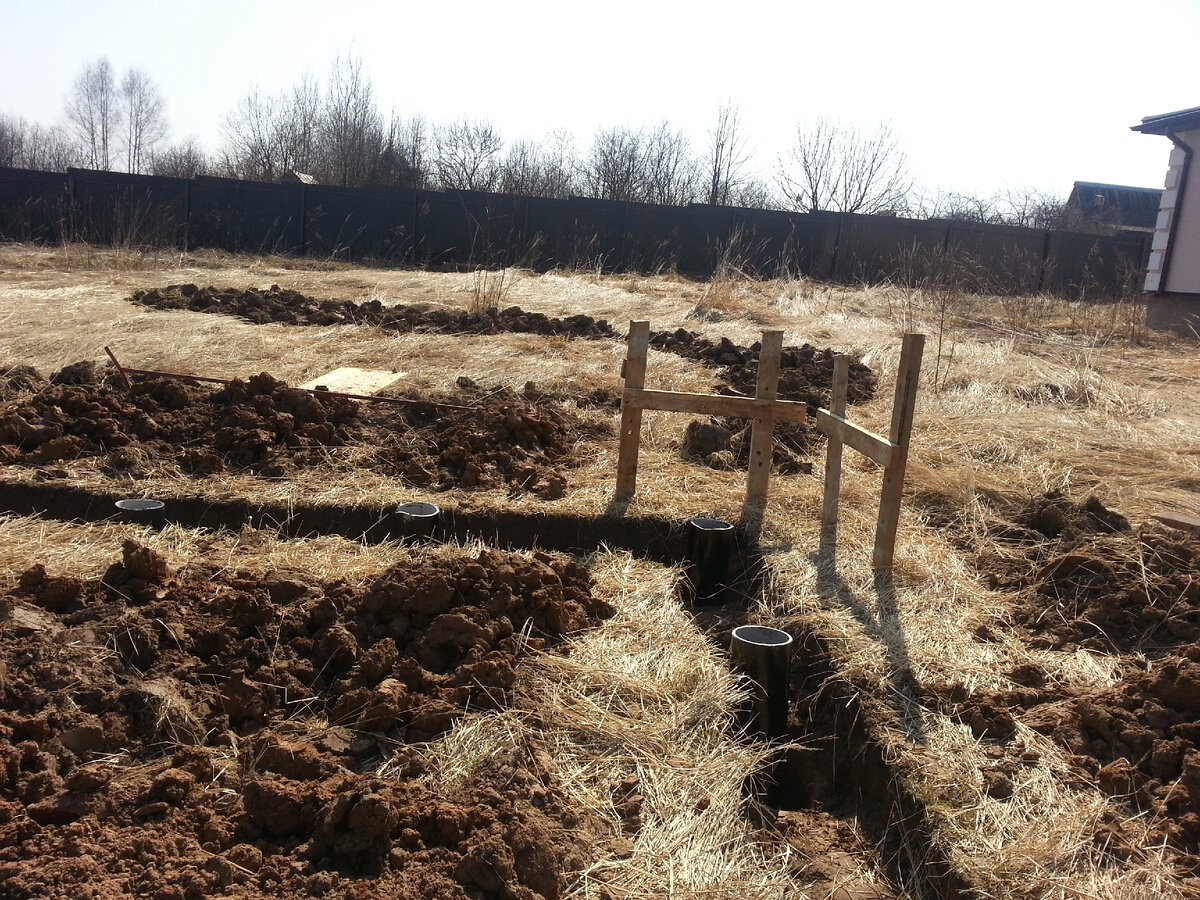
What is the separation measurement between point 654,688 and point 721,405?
85.7 inches

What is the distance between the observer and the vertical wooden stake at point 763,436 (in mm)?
5531

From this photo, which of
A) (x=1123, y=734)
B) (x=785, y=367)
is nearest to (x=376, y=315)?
(x=785, y=367)

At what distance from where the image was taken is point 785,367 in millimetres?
9211

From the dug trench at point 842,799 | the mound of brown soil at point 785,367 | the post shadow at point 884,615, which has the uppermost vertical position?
the mound of brown soil at point 785,367

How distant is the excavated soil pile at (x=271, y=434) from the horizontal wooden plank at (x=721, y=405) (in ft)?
2.64

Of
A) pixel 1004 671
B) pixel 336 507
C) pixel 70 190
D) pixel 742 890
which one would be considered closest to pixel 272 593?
pixel 336 507

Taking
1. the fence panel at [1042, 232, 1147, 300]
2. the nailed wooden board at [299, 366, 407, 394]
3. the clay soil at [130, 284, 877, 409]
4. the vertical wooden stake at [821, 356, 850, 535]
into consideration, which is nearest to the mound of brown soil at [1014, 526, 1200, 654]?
the vertical wooden stake at [821, 356, 850, 535]

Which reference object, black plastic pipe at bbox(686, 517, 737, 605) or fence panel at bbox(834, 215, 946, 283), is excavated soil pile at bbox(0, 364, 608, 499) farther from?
fence panel at bbox(834, 215, 946, 283)

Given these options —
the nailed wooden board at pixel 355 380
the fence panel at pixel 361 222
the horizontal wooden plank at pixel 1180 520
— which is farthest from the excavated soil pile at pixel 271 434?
the fence panel at pixel 361 222

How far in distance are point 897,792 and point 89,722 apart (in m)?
2.68

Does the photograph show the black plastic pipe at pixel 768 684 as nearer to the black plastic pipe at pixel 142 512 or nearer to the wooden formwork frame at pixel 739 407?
the wooden formwork frame at pixel 739 407

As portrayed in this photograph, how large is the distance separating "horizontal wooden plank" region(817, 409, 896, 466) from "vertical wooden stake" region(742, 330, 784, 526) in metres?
0.32

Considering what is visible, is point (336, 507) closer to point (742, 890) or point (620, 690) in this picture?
point (620, 690)

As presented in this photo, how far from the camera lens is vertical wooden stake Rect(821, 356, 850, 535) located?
524 cm
